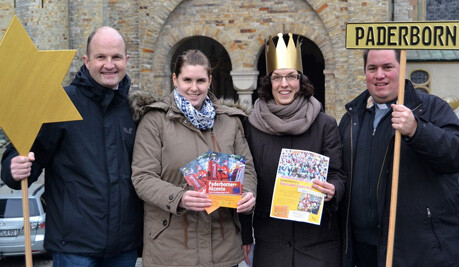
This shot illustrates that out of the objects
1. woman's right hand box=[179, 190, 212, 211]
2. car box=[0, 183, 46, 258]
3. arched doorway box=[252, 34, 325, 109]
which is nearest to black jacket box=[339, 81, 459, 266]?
woman's right hand box=[179, 190, 212, 211]

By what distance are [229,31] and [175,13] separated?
148 centimetres

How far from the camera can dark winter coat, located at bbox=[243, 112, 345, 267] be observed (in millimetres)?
3777

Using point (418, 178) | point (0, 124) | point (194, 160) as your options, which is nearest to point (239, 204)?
point (194, 160)

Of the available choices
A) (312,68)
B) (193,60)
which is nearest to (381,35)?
(193,60)

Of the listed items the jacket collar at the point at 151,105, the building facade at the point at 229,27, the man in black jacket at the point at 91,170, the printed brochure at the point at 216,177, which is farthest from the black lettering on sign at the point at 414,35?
the building facade at the point at 229,27

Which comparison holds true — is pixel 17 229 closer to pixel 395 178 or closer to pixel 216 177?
pixel 216 177

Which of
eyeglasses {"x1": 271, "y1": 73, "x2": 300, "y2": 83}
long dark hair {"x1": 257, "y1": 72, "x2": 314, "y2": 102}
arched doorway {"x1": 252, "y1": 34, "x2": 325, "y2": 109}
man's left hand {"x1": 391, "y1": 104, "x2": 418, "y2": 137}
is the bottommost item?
man's left hand {"x1": 391, "y1": 104, "x2": 418, "y2": 137}

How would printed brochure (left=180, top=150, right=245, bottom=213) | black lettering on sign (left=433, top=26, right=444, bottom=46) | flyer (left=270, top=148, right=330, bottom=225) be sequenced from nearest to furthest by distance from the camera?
1. printed brochure (left=180, top=150, right=245, bottom=213)
2. black lettering on sign (left=433, top=26, right=444, bottom=46)
3. flyer (left=270, top=148, right=330, bottom=225)

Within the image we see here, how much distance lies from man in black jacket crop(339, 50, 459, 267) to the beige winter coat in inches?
30.3

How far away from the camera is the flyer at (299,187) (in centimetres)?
359

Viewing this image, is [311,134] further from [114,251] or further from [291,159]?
[114,251]

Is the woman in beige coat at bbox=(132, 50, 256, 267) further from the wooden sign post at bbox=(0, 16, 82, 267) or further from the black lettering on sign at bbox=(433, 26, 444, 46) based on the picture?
the black lettering on sign at bbox=(433, 26, 444, 46)

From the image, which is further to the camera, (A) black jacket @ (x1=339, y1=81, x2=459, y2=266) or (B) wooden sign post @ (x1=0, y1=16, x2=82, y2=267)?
(A) black jacket @ (x1=339, y1=81, x2=459, y2=266)

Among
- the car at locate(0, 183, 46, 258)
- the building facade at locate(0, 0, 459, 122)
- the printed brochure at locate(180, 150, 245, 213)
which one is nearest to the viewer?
the printed brochure at locate(180, 150, 245, 213)
